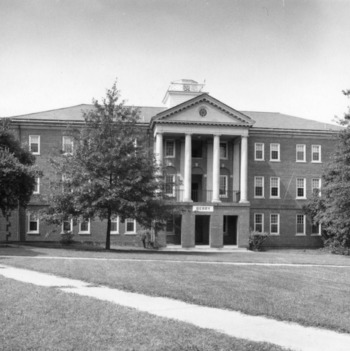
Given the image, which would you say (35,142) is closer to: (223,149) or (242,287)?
(223,149)

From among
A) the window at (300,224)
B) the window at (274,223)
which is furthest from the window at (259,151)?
the window at (300,224)

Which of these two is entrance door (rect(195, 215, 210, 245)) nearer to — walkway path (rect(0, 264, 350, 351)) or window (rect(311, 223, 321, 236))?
window (rect(311, 223, 321, 236))

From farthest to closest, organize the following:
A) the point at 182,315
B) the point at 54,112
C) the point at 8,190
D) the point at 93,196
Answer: the point at 54,112, the point at 8,190, the point at 93,196, the point at 182,315

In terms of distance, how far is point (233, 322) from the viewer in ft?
29.5

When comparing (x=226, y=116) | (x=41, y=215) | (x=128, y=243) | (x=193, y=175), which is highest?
(x=226, y=116)

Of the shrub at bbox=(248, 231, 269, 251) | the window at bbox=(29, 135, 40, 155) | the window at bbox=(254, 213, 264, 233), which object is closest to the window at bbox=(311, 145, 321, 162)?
the window at bbox=(254, 213, 264, 233)

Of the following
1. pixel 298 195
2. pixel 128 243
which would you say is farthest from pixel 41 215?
pixel 298 195

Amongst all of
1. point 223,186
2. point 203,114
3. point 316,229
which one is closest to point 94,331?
point 203,114

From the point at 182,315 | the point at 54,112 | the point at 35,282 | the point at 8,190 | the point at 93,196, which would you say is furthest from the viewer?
the point at 54,112

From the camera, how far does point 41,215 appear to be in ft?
94.1

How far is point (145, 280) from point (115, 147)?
1429 cm

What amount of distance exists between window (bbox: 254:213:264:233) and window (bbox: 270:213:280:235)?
33.9 inches

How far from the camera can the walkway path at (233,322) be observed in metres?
7.81

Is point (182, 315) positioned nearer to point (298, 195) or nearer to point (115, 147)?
point (115, 147)
